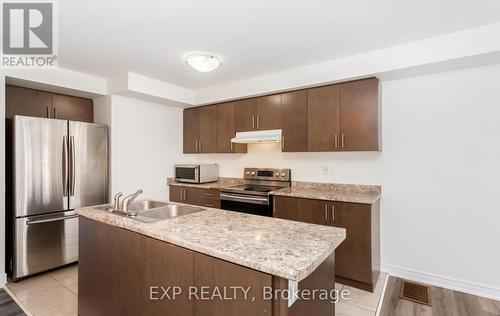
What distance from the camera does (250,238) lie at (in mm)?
1368

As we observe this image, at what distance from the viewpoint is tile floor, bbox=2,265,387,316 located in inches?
87.1

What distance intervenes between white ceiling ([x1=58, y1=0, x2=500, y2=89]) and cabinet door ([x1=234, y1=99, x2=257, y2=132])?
723 millimetres

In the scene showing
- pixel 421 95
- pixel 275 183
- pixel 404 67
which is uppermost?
pixel 404 67

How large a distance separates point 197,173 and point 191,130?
0.80 metres

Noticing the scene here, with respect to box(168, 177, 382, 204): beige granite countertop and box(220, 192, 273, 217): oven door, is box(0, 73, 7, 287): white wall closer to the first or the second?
box(168, 177, 382, 204): beige granite countertop

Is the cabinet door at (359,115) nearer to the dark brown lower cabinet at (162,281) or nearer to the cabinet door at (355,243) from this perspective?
the cabinet door at (355,243)

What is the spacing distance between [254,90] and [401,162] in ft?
6.44

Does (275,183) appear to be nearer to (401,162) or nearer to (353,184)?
(353,184)

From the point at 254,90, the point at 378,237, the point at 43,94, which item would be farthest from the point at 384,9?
the point at 43,94

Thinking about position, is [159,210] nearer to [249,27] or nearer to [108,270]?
[108,270]

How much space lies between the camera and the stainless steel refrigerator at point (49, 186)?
2.68 metres

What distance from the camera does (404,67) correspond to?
245 cm

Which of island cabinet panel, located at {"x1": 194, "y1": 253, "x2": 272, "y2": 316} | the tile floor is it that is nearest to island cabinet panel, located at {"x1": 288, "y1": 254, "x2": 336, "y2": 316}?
island cabinet panel, located at {"x1": 194, "y1": 253, "x2": 272, "y2": 316}

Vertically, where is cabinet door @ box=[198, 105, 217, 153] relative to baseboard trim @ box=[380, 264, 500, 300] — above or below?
above
